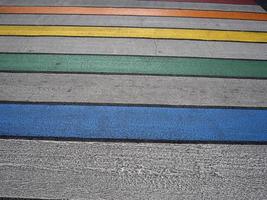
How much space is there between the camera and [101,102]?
11.7 ft

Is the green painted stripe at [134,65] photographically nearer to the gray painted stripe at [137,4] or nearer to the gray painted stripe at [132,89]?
the gray painted stripe at [132,89]

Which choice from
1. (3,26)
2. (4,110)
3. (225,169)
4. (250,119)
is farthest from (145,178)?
(3,26)

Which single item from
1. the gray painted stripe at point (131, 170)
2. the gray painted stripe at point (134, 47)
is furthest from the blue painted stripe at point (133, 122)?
the gray painted stripe at point (134, 47)

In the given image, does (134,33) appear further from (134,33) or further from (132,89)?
(132,89)

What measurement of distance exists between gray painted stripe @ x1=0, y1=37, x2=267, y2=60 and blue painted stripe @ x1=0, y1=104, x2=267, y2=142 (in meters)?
1.49

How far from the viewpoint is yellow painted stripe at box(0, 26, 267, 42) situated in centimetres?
533

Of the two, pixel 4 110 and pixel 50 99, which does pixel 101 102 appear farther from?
pixel 4 110

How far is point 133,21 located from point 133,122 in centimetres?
313

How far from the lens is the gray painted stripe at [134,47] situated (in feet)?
15.7

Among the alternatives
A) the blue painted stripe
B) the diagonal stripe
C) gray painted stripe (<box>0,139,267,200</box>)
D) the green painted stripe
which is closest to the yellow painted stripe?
the diagonal stripe

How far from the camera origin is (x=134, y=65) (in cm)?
441

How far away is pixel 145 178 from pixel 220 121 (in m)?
1.11

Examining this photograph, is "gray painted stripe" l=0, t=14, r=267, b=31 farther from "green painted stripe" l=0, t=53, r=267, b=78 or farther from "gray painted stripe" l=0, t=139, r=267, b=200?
"gray painted stripe" l=0, t=139, r=267, b=200

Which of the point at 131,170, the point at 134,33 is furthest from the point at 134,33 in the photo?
the point at 131,170
